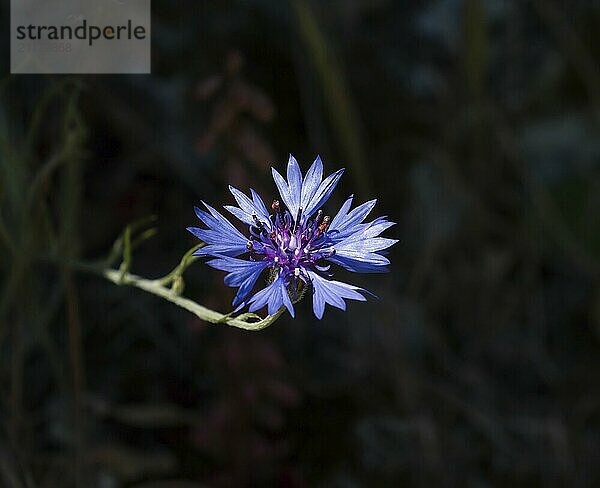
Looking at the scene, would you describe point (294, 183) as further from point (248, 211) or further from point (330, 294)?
point (330, 294)

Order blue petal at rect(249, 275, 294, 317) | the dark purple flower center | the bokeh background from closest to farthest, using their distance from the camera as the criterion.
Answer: blue petal at rect(249, 275, 294, 317)
the dark purple flower center
the bokeh background

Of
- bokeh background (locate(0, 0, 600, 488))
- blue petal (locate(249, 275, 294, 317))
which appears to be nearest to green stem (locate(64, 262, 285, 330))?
blue petal (locate(249, 275, 294, 317))

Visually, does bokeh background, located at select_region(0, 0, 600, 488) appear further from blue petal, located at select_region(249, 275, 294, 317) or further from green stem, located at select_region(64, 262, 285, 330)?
blue petal, located at select_region(249, 275, 294, 317)

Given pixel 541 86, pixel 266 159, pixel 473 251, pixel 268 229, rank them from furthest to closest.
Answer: pixel 541 86
pixel 473 251
pixel 266 159
pixel 268 229

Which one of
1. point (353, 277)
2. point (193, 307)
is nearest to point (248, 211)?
point (193, 307)

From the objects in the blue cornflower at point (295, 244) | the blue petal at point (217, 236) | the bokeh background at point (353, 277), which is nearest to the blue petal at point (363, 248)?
the blue cornflower at point (295, 244)

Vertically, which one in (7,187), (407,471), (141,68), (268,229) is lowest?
(407,471)

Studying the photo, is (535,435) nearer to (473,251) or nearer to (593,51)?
(473,251)

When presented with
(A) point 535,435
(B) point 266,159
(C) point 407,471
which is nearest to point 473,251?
(A) point 535,435
